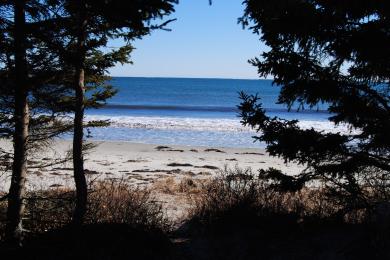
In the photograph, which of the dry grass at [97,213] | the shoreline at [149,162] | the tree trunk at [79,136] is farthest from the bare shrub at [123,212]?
the shoreline at [149,162]

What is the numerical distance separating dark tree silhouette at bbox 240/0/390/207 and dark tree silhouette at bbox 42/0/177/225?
138 centimetres

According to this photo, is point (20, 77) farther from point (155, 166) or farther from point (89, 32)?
point (155, 166)

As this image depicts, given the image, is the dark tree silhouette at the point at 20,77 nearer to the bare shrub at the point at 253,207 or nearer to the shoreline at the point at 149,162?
the bare shrub at the point at 253,207

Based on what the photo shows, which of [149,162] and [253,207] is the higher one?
[253,207]

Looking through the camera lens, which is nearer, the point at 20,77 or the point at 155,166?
the point at 20,77

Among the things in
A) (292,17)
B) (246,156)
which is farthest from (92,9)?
(246,156)

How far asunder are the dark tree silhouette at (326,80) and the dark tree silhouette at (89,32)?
138 cm

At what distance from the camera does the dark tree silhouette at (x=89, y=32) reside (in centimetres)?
521

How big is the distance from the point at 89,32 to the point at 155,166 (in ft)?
29.1

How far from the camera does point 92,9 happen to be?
5.27 metres

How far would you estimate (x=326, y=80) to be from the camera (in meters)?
5.54

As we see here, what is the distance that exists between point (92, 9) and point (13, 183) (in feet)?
7.52

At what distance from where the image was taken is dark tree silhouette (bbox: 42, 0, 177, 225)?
5215 millimetres

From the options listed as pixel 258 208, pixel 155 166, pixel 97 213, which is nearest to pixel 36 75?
pixel 97 213
